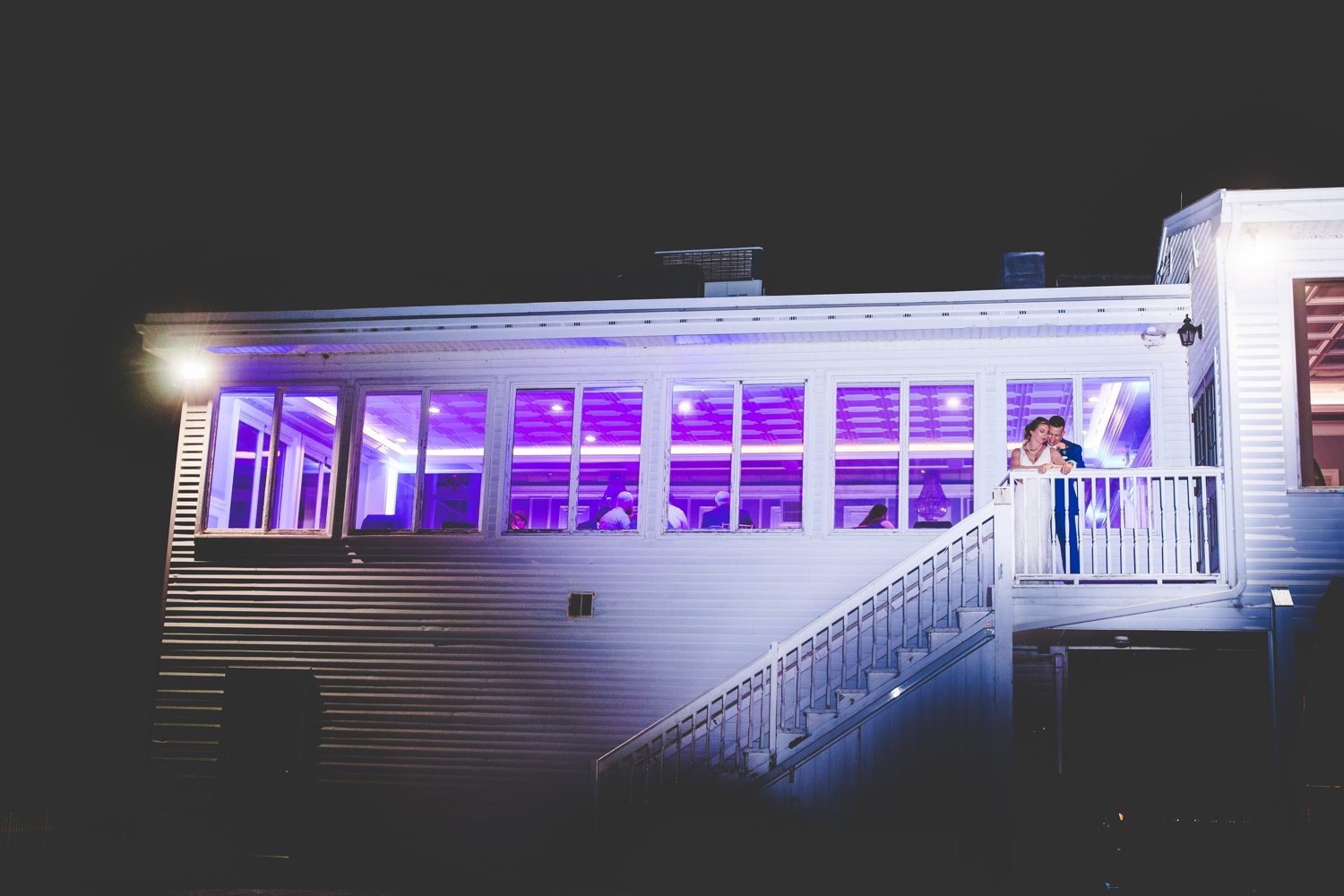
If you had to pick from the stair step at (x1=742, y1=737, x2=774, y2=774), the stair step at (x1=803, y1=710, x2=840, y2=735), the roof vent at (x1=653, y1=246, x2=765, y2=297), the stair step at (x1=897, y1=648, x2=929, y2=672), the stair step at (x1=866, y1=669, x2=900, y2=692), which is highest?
the roof vent at (x1=653, y1=246, x2=765, y2=297)

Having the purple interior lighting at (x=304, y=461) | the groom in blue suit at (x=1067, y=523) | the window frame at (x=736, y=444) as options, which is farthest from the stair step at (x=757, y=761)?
the purple interior lighting at (x=304, y=461)

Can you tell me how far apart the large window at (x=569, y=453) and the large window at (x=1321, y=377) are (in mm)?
7048

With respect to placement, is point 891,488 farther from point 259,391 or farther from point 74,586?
point 74,586

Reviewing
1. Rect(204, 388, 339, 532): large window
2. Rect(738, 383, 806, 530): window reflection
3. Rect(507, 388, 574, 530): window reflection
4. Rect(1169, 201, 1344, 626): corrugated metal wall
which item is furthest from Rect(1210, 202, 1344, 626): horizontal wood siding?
Rect(204, 388, 339, 532): large window

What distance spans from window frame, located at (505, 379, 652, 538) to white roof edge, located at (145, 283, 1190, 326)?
952 millimetres

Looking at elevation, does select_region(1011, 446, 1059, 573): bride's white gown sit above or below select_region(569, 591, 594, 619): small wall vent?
above

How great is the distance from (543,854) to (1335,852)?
775 cm

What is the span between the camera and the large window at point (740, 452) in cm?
1294

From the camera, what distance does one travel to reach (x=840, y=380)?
12484 millimetres

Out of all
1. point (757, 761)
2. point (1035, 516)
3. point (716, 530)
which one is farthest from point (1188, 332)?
point (757, 761)

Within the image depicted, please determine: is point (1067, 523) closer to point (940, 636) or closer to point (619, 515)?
point (940, 636)

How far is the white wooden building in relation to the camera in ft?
33.2

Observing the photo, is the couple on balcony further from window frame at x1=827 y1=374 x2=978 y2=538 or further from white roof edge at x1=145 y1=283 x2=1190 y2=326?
white roof edge at x1=145 y1=283 x2=1190 y2=326

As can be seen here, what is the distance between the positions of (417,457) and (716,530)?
12.7ft
